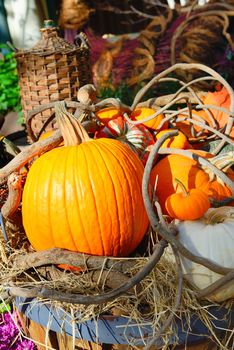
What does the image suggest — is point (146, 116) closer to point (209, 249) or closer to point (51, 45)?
point (209, 249)

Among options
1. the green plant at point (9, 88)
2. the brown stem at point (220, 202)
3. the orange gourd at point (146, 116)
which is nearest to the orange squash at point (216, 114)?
the orange gourd at point (146, 116)

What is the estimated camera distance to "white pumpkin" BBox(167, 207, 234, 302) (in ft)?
3.40

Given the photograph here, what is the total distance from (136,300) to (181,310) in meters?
0.11

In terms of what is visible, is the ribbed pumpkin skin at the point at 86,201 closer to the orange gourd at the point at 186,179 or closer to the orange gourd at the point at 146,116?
the orange gourd at the point at 186,179

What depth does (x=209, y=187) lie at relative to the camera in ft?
4.30

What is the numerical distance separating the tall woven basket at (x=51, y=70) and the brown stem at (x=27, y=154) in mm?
1220

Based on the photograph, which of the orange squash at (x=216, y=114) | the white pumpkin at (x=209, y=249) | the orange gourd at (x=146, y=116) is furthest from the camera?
the orange squash at (x=216, y=114)

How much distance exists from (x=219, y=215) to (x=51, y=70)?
1.70m

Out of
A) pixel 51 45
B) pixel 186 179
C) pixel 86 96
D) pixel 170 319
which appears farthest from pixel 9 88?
pixel 170 319

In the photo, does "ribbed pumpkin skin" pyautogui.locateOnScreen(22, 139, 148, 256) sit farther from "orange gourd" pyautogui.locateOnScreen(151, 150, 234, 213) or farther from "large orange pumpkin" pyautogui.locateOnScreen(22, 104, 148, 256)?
"orange gourd" pyautogui.locateOnScreen(151, 150, 234, 213)

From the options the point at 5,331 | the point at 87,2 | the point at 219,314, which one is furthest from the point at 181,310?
the point at 87,2

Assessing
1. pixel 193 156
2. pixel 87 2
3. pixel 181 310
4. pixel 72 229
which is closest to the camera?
pixel 181 310

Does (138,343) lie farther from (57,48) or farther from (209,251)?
(57,48)

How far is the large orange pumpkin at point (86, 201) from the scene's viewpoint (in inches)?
44.7
